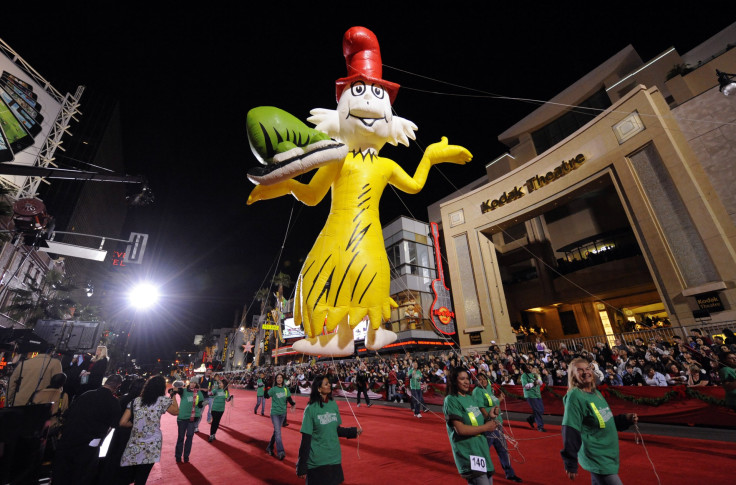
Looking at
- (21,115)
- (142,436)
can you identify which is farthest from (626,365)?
(21,115)

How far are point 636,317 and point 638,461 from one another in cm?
2328

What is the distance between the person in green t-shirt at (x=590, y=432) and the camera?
262 cm

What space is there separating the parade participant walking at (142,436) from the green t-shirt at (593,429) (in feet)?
14.4

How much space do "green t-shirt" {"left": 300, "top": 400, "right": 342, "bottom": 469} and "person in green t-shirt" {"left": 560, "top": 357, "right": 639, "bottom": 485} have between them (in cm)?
213

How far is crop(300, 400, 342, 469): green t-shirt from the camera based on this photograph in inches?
125

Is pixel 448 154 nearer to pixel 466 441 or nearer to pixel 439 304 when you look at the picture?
pixel 466 441

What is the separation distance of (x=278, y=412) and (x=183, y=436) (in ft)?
6.35

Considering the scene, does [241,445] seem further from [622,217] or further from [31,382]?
[622,217]

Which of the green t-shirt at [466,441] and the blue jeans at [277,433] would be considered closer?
the green t-shirt at [466,441]

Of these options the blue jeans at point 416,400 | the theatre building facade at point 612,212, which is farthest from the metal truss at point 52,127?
the theatre building facade at point 612,212

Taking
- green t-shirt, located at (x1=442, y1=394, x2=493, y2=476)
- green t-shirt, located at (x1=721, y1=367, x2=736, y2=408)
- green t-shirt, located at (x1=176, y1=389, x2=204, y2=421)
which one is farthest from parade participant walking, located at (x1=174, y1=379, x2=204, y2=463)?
green t-shirt, located at (x1=721, y1=367, x2=736, y2=408)

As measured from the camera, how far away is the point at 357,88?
12.1 ft

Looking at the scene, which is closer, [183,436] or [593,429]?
[593,429]

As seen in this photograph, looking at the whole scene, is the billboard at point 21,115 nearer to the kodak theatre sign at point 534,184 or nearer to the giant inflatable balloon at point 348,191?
the giant inflatable balloon at point 348,191
